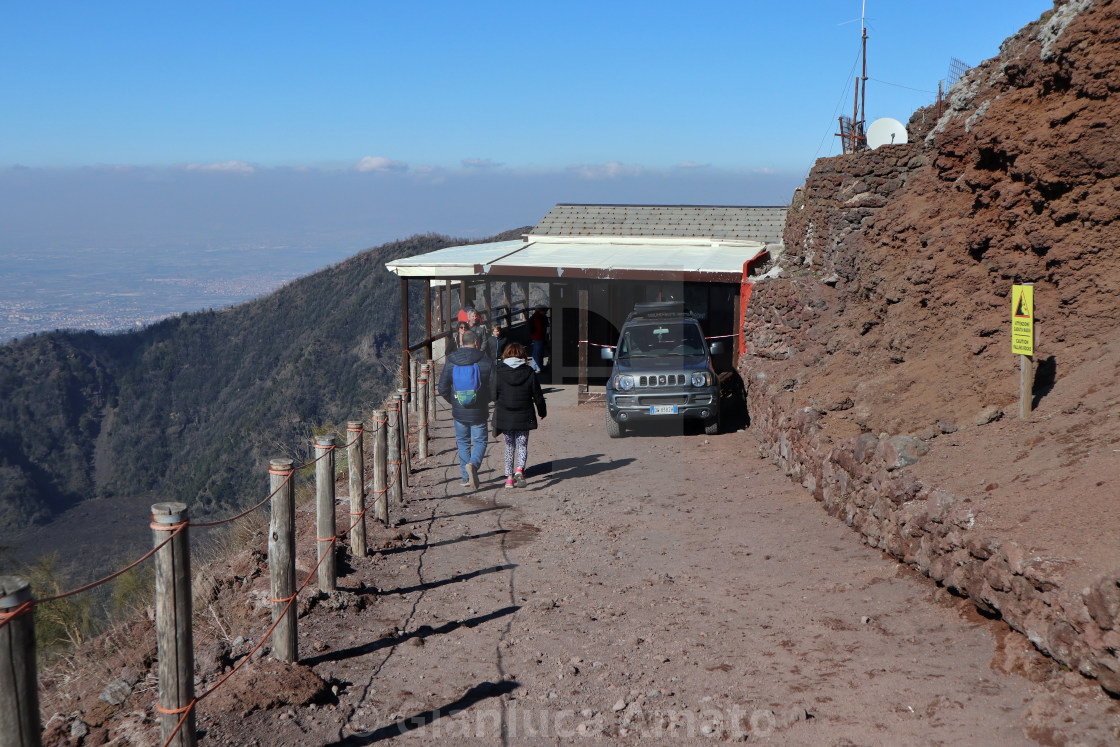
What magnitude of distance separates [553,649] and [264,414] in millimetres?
50377

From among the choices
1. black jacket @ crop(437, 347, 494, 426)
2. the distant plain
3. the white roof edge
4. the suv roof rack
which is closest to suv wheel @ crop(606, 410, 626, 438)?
the suv roof rack

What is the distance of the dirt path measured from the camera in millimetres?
4254

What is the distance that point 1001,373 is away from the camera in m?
7.29

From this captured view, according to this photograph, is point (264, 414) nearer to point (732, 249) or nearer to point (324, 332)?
point (324, 332)

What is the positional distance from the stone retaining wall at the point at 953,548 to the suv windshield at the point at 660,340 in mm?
4550

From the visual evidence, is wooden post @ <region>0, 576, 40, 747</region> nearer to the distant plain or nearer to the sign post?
the sign post

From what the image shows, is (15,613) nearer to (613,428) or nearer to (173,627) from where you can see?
(173,627)

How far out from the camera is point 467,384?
32.3ft

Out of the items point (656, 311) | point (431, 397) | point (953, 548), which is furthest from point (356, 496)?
point (656, 311)

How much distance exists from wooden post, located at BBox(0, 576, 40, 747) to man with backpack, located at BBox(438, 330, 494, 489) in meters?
7.03

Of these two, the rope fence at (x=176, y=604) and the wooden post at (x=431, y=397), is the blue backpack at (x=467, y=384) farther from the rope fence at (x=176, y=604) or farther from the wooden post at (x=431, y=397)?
the wooden post at (x=431, y=397)

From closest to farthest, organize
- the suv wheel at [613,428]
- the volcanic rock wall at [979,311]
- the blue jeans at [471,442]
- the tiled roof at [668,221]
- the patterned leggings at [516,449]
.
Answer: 1. the volcanic rock wall at [979,311]
2. the blue jeans at [471,442]
3. the patterned leggings at [516,449]
4. the suv wheel at [613,428]
5. the tiled roof at [668,221]

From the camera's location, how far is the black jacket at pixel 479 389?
9.88m

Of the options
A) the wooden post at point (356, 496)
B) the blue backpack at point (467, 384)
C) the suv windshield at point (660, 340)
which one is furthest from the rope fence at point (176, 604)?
the suv windshield at point (660, 340)
